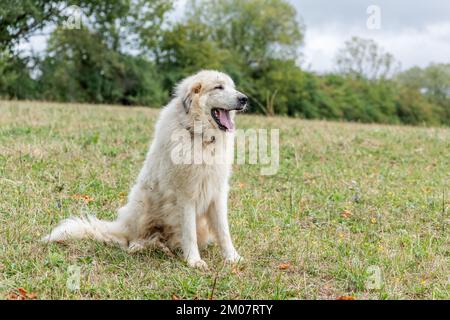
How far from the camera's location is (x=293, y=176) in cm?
818

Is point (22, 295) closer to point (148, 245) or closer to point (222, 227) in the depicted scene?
point (148, 245)

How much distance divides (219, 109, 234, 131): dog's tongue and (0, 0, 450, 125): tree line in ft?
36.2

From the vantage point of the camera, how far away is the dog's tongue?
4.80 meters

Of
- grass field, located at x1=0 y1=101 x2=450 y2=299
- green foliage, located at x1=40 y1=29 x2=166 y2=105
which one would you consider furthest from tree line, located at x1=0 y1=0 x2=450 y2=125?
grass field, located at x1=0 y1=101 x2=450 y2=299

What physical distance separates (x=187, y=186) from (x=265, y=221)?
4.93ft

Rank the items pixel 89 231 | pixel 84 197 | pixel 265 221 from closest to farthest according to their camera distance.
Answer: pixel 89 231, pixel 265 221, pixel 84 197

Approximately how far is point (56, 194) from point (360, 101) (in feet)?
128

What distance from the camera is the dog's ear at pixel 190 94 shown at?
4.75 metres

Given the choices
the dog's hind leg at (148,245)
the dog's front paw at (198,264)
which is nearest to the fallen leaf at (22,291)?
the dog's hind leg at (148,245)

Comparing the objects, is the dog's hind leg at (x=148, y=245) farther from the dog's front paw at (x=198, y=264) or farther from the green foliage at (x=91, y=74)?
the green foliage at (x=91, y=74)

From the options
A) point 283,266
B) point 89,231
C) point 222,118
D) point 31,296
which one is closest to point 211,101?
point 222,118

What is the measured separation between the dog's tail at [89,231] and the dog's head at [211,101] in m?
1.34

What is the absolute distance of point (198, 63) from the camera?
1375 inches
